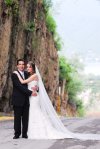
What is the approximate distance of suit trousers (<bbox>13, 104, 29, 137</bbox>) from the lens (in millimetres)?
12070

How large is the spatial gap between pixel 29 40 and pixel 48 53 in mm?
8900

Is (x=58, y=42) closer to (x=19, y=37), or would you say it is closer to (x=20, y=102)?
(x=19, y=37)

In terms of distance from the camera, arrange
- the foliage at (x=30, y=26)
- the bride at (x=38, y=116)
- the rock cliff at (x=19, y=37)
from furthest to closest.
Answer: the foliage at (x=30, y=26)
the rock cliff at (x=19, y=37)
the bride at (x=38, y=116)

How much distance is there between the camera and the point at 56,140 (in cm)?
1171

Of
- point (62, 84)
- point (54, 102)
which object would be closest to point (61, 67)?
point (62, 84)

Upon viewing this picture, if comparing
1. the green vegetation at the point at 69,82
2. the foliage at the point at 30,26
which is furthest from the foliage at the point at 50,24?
the green vegetation at the point at 69,82

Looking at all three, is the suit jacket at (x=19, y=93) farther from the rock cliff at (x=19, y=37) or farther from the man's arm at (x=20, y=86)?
the rock cliff at (x=19, y=37)

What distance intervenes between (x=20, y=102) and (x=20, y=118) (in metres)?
0.45

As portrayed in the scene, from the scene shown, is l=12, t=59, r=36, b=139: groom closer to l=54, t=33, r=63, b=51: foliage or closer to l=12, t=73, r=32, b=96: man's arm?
l=12, t=73, r=32, b=96: man's arm

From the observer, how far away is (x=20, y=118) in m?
12.2

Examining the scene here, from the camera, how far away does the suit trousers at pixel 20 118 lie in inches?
475

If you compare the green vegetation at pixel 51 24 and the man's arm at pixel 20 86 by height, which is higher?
the green vegetation at pixel 51 24

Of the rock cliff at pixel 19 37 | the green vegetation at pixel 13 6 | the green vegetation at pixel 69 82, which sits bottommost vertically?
the green vegetation at pixel 69 82

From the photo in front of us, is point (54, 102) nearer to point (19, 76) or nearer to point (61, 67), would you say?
point (61, 67)
